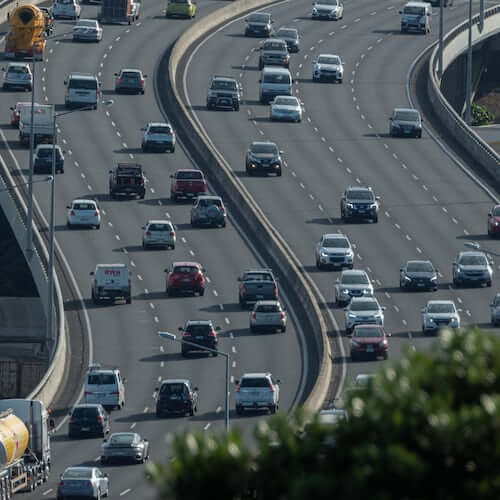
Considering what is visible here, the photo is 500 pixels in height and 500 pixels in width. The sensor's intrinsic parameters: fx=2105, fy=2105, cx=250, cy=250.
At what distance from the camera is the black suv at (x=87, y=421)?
66750 millimetres

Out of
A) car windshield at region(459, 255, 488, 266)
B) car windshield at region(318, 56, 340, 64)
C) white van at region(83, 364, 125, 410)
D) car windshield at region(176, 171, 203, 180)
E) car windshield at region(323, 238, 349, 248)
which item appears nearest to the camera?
white van at region(83, 364, 125, 410)

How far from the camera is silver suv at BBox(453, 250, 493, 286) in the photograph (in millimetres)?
86312

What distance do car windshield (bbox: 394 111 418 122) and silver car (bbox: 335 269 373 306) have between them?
29661mm

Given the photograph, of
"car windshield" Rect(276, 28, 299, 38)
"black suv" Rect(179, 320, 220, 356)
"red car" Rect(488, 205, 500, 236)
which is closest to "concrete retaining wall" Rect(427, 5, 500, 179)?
"car windshield" Rect(276, 28, 299, 38)

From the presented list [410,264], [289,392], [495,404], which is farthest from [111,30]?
[495,404]

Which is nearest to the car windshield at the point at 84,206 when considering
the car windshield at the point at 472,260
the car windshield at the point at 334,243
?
the car windshield at the point at 334,243

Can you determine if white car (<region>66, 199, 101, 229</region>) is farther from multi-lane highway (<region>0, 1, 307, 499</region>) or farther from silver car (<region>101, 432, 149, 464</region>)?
silver car (<region>101, 432, 149, 464</region>)

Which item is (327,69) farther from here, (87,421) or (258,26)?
(87,421)

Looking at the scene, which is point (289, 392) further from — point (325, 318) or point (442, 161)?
point (442, 161)

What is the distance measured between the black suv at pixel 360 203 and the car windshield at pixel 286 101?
2004 cm

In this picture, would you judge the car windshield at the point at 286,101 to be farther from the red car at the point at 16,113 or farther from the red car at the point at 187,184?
the red car at the point at 187,184

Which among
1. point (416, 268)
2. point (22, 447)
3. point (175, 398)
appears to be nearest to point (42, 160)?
point (416, 268)

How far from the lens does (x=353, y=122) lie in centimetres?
11619

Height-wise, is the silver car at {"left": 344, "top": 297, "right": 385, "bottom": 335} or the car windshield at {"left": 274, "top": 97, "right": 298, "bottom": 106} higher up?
the silver car at {"left": 344, "top": 297, "right": 385, "bottom": 335}
